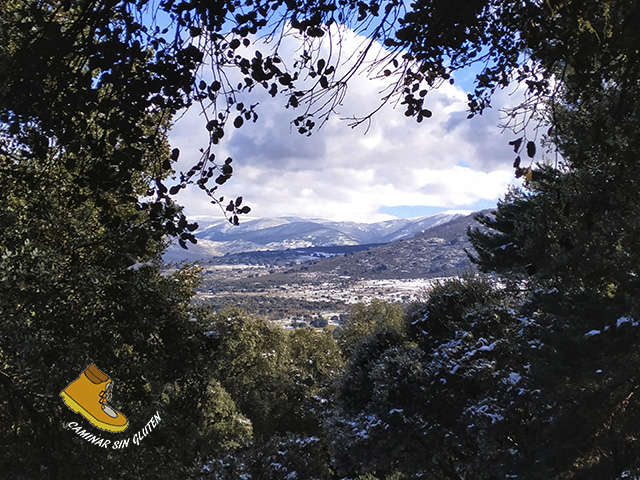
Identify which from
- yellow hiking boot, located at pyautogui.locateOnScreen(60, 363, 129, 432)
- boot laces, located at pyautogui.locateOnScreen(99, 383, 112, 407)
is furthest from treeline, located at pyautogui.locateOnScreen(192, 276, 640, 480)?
yellow hiking boot, located at pyautogui.locateOnScreen(60, 363, 129, 432)

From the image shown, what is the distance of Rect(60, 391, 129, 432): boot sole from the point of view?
27.8ft

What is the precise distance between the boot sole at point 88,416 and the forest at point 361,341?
231 mm

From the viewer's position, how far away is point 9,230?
7426 millimetres

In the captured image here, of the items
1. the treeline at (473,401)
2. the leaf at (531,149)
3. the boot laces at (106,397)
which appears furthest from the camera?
the treeline at (473,401)

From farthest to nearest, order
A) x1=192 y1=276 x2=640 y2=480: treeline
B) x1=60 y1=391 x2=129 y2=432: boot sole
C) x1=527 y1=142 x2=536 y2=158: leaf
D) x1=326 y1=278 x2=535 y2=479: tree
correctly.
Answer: x1=326 y1=278 x2=535 y2=479: tree → x1=192 y1=276 x2=640 y2=480: treeline → x1=60 y1=391 x2=129 y2=432: boot sole → x1=527 y1=142 x2=536 y2=158: leaf

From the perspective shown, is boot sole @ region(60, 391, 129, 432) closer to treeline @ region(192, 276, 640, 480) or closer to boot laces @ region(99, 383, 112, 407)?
boot laces @ region(99, 383, 112, 407)

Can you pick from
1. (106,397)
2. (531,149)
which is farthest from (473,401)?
(531,149)

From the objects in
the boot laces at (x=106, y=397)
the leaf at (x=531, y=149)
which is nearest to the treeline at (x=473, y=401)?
the boot laces at (x=106, y=397)

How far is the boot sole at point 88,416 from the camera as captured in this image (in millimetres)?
8469

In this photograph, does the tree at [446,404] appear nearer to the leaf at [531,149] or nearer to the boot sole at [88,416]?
the boot sole at [88,416]

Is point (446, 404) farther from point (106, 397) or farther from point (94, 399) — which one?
point (94, 399)

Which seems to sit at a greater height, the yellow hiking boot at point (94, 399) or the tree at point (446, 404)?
the yellow hiking boot at point (94, 399)

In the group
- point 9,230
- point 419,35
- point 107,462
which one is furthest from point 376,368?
point 419,35

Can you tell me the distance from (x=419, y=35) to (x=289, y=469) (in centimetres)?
1500
